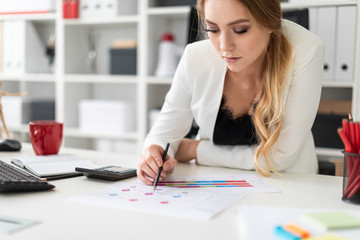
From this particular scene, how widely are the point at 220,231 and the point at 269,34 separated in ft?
2.39

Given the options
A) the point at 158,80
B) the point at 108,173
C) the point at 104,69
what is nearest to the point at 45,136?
the point at 108,173

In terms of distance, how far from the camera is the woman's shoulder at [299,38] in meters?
1.23

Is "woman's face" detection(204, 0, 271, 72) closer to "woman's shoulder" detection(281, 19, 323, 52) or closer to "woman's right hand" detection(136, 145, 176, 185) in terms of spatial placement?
"woman's shoulder" detection(281, 19, 323, 52)

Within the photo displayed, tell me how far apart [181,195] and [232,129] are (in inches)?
20.1

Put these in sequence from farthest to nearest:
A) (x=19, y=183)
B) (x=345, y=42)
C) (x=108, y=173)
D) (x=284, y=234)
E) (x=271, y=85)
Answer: (x=345, y=42) < (x=271, y=85) < (x=108, y=173) < (x=19, y=183) < (x=284, y=234)

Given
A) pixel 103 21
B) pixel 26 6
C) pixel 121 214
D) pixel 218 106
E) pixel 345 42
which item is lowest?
pixel 121 214

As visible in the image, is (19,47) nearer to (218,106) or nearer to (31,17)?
(31,17)

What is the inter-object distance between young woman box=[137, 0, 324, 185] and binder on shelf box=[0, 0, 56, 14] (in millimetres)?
1940

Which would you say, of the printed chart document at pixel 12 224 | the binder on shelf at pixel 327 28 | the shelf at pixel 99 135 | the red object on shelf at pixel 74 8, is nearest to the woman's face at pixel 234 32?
the printed chart document at pixel 12 224

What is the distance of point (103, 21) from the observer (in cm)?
274

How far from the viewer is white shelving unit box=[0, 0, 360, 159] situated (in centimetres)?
264

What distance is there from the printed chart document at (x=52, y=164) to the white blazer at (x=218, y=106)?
213 mm

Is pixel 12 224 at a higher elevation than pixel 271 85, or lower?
lower

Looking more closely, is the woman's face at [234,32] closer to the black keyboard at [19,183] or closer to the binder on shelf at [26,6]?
the black keyboard at [19,183]
